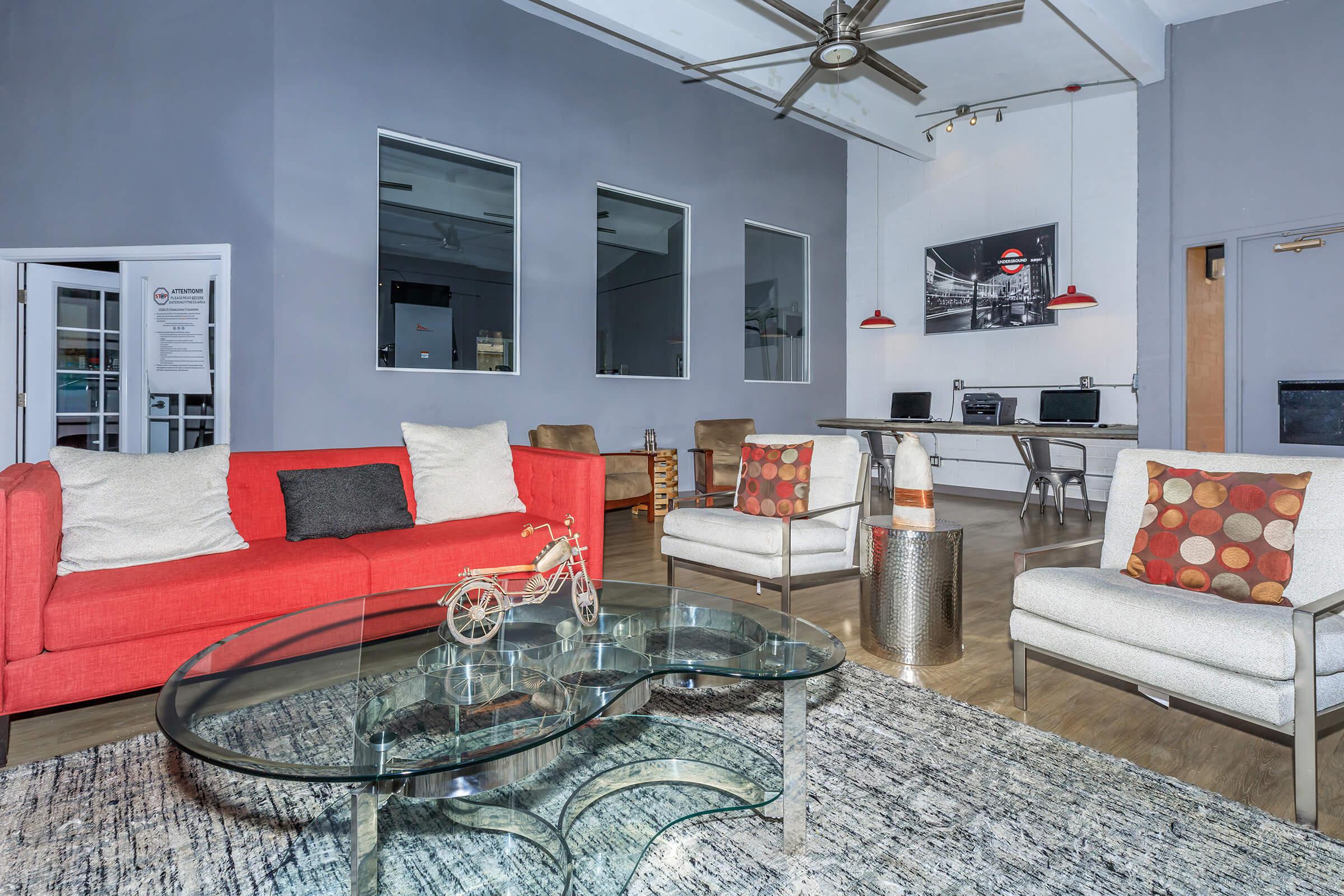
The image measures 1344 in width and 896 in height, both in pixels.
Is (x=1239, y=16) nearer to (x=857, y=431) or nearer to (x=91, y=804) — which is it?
(x=857, y=431)

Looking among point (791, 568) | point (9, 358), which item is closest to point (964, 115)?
point (791, 568)

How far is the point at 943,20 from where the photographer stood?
396cm

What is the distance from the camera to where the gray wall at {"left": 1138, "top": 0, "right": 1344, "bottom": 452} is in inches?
178

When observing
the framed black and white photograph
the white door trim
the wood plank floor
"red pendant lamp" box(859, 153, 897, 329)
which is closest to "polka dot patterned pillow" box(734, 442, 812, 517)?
the wood plank floor

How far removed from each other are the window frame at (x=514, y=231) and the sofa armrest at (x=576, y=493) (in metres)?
2.29

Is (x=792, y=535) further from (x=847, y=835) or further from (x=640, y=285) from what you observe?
(x=640, y=285)

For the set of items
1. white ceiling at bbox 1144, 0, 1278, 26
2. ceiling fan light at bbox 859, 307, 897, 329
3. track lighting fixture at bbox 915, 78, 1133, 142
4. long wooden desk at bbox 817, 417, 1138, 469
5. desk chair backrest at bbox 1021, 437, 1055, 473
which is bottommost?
desk chair backrest at bbox 1021, 437, 1055, 473

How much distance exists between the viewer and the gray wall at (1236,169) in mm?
4520

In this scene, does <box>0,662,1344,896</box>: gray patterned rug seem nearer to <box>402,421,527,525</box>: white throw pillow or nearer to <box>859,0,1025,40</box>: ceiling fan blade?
<box>402,421,527,525</box>: white throw pillow

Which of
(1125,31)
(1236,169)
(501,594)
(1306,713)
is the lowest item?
(1306,713)

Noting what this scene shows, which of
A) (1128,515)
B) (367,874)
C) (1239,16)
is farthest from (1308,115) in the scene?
(367,874)

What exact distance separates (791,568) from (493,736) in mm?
1928

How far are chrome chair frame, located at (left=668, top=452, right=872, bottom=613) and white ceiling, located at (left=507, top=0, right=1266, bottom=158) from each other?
11.0ft

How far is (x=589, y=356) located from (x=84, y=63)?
4034 millimetres
